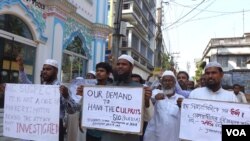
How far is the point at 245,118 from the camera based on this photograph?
3.81m

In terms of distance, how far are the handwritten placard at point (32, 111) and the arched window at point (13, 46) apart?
15.5 ft

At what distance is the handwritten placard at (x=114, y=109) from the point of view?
13.0ft

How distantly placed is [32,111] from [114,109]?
1.13 m

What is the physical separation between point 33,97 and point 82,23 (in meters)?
9.29

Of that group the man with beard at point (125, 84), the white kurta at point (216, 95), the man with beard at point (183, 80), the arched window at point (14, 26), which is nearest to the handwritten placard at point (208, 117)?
the white kurta at point (216, 95)

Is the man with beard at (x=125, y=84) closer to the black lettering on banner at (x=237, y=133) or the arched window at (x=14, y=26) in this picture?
the black lettering on banner at (x=237, y=133)

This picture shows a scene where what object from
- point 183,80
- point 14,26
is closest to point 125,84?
point 183,80

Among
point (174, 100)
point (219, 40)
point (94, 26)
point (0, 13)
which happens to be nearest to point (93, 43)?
point (94, 26)

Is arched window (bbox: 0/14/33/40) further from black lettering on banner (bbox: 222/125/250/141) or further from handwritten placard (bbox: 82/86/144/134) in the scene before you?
black lettering on banner (bbox: 222/125/250/141)

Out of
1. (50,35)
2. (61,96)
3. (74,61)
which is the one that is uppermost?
(50,35)

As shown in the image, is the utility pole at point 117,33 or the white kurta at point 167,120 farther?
the utility pole at point 117,33

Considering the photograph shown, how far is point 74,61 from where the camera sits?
1343 centimetres

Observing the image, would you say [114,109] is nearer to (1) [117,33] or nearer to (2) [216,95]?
(2) [216,95]

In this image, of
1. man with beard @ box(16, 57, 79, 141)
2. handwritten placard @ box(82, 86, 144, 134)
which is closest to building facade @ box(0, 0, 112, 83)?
man with beard @ box(16, 57, 79, 141)
